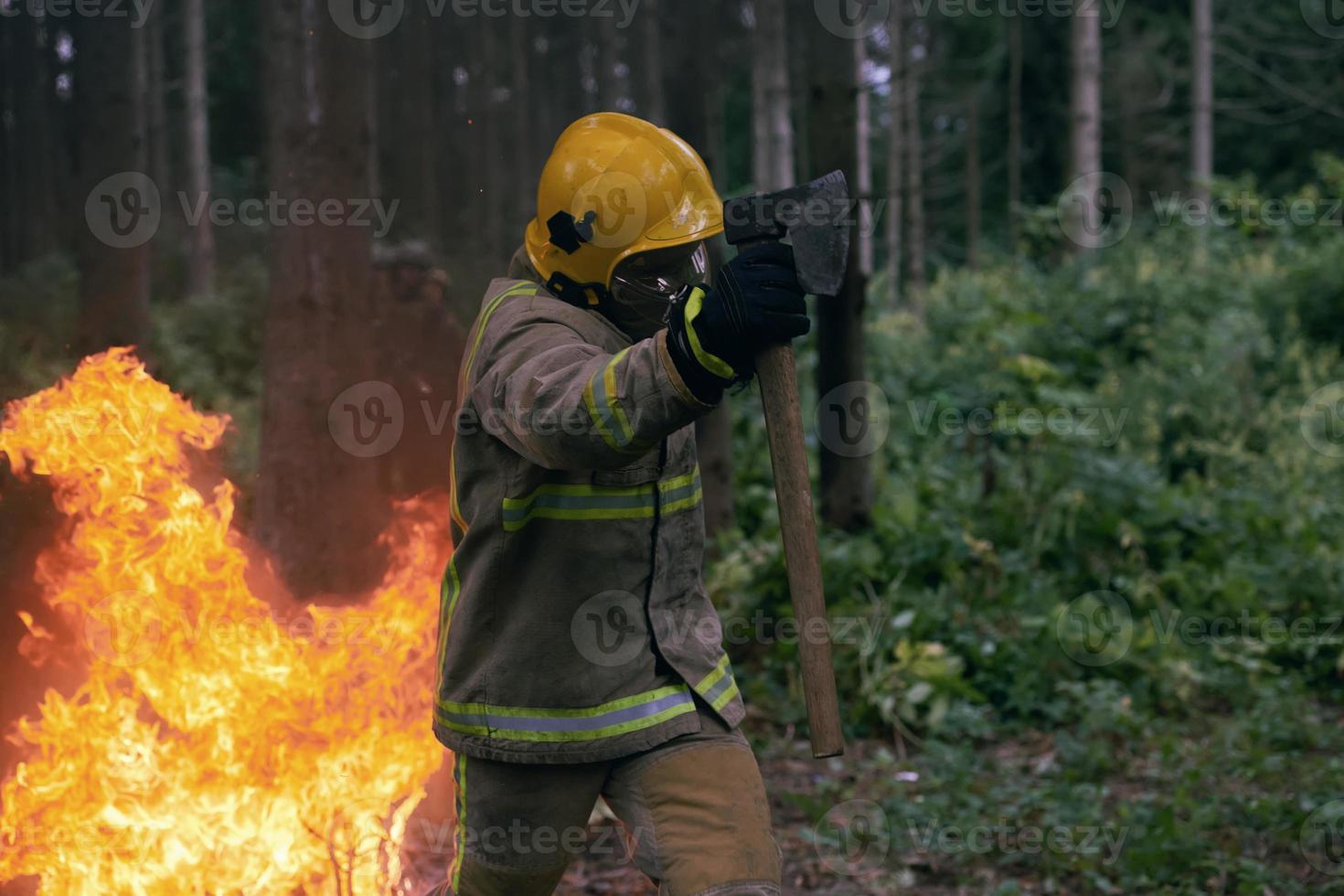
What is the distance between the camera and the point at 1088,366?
1169cm

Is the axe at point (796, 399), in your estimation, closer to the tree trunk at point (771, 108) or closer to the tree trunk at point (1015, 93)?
the tree trunk at point (771, 108)

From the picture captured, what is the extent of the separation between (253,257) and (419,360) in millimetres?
16025

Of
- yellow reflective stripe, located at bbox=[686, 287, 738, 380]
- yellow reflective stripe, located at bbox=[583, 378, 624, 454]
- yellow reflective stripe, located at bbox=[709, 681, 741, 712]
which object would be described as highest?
yellow reflective stripe, located at bbox=[686, 287, 738, 380]

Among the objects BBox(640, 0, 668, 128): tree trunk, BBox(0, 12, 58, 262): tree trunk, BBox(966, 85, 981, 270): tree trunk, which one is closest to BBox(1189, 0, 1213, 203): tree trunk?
BBox(966, 85, 981, 270): tree trunk

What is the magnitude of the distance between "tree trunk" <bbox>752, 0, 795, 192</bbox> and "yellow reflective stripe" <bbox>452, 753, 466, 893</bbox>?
15.3 m

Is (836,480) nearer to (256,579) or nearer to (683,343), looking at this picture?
(256,579)

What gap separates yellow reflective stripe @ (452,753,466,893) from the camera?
2922mm

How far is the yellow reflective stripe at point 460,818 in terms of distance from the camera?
2922 mm

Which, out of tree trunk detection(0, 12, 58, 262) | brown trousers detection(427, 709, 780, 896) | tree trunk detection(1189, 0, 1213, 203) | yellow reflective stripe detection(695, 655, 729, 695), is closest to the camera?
brown trousers detection(427, 709, 780, 896)

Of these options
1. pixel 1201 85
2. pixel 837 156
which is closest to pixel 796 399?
pixel 837 156

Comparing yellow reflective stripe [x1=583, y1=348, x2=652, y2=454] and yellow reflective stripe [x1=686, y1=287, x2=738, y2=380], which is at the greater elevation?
yellow reflective stripe [x1=686, y1=287, x2=738, y2=380]

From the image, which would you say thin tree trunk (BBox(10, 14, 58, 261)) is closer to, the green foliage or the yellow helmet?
the green foliage

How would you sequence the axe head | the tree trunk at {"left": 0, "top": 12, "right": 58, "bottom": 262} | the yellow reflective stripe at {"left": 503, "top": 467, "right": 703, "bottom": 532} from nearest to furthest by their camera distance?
the axe head < the yellow reflective stripe at {"left": 503, "top": 467, "right": 703, "bottom": 532} < the tree trunk at {"left": 0, "top": 12, "right": 58, "bottom": 262}

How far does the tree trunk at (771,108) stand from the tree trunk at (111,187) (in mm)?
9768
